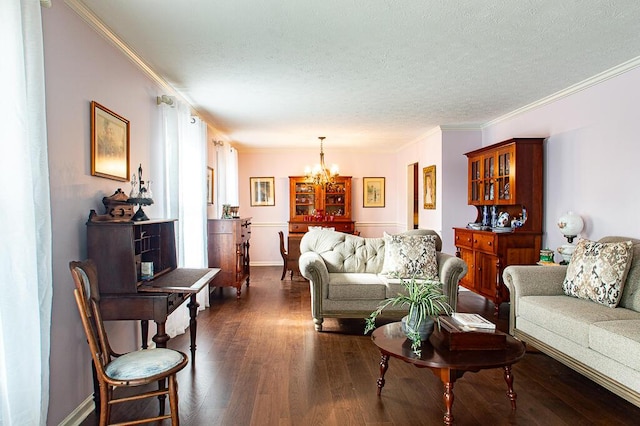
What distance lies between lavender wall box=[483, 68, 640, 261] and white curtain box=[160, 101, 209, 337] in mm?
4114

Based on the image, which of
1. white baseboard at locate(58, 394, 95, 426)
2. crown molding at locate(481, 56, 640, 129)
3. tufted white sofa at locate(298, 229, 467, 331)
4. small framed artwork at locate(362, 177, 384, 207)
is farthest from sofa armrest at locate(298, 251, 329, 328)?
small framed artwork at locate(362, 177, 384, 207)

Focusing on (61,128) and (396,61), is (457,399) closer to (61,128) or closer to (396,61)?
(396,61)

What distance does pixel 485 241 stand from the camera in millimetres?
5180

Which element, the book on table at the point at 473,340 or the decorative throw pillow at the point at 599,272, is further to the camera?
the decorative throw pillow at the point at 599,272

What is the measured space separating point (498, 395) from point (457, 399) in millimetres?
305

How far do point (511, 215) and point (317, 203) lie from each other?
4213mm

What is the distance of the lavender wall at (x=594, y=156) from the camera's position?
146 inches

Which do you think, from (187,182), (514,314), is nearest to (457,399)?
(514,314)

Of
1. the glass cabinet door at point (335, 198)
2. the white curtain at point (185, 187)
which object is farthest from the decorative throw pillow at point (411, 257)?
the glass cabinet door at point (335, 198)

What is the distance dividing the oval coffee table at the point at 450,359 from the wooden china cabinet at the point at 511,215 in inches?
90.7

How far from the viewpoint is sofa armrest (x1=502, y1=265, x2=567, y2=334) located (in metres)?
3.71

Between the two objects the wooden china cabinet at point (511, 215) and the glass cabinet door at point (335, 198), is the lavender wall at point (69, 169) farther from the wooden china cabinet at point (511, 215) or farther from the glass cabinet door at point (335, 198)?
the glass cabinet door at point (335, 198)

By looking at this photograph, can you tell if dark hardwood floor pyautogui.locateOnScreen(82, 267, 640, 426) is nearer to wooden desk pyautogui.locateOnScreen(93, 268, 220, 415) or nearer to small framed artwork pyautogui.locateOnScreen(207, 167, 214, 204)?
wooden desk pyautogui.locateOnScreen(93, 268, 220, 415)

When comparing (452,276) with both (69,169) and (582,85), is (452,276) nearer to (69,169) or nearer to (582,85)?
(582,85)
